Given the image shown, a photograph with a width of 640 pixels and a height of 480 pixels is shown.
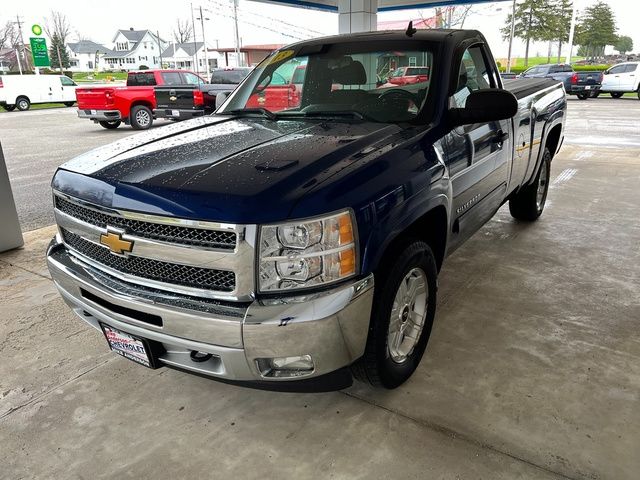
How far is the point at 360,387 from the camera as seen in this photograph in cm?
288

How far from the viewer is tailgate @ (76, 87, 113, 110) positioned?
49.0ft

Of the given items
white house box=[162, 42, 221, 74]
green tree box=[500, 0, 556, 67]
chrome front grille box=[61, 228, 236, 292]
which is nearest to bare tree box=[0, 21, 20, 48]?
white house box=[162, 42, 221, 74]

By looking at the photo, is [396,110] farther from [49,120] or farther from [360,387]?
[49,120]

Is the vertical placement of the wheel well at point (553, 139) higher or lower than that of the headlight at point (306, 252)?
lower

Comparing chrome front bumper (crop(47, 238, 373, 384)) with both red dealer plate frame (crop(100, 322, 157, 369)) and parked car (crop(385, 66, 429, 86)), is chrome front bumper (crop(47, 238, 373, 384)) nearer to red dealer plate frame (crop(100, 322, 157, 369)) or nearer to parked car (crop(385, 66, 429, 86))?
red dealer plate frame (crop(100, 322, 157, 369))

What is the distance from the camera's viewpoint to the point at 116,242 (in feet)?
7.57

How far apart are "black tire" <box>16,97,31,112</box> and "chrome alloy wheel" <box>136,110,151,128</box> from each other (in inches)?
544

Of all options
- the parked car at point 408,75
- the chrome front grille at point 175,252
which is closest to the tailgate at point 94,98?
the parked car at point 408,75

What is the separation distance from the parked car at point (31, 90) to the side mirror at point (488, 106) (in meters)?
27.7

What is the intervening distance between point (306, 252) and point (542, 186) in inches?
179

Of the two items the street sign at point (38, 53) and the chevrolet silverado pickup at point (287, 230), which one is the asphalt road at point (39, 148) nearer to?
the chevrolet silverado pickup at point (287, 230)

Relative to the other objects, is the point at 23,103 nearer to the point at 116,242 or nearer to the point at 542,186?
the point at 542,186

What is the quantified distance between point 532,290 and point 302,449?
2.43 m

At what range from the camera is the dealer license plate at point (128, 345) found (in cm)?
237
